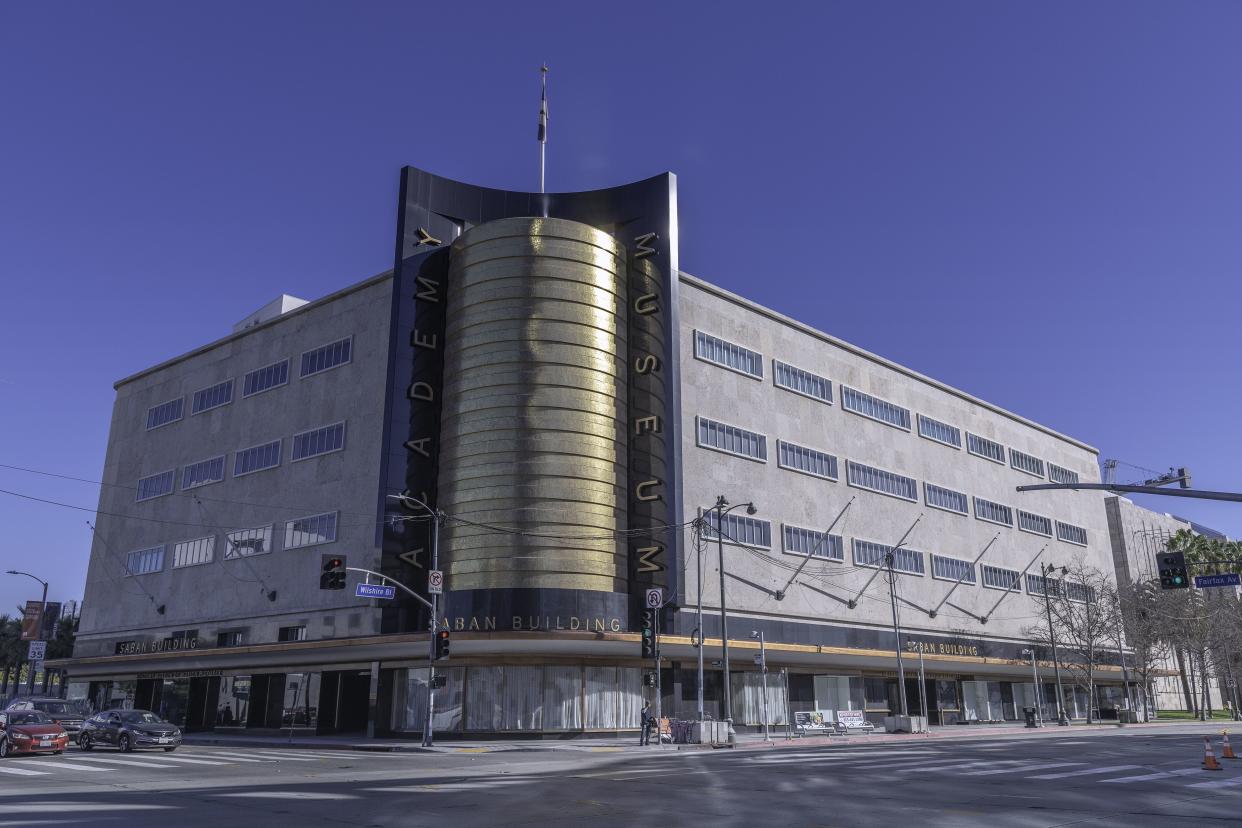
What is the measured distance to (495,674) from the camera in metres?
48.2

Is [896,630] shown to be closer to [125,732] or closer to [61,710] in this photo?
[125,732]

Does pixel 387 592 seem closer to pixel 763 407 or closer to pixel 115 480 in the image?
pixel 763 407

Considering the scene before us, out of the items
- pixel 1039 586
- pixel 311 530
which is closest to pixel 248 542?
pixel 311 530

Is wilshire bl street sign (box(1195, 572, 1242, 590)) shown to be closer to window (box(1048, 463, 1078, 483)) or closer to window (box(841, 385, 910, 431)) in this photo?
window (box(841, 385, 910, 431))

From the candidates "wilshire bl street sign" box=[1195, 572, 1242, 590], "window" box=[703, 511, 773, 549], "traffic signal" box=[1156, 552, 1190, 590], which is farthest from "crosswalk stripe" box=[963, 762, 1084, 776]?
"window" box=[703, 511, 773, 549]

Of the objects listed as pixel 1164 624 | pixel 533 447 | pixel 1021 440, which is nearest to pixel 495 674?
pixel 533 447

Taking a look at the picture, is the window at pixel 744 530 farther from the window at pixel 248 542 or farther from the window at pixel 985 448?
the window at pixel 985 448

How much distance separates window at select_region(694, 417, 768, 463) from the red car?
117 ft

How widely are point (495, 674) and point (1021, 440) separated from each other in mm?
60693

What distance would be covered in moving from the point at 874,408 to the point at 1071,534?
33428mm

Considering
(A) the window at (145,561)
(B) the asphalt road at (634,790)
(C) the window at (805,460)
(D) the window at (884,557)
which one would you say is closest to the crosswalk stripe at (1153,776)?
(B) the asphalt road at (634,790)

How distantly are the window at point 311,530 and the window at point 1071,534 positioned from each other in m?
67.5

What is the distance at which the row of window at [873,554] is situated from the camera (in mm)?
57281

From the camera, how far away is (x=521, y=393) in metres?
51.3
